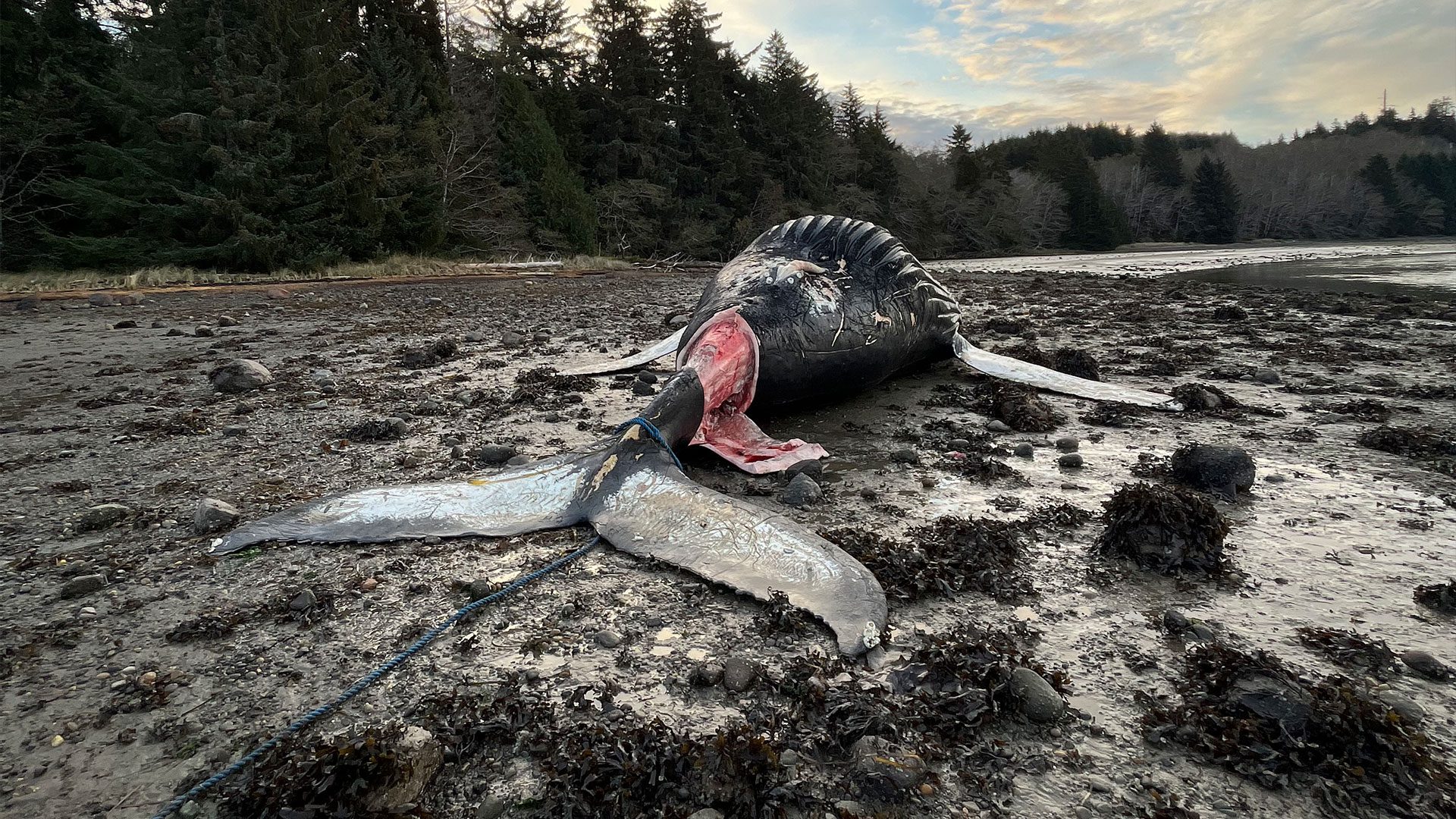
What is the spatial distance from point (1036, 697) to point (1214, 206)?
83.7m

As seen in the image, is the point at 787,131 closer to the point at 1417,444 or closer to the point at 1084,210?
the point at 1084,210

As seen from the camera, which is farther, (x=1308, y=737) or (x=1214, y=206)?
(x=1214, y=206)

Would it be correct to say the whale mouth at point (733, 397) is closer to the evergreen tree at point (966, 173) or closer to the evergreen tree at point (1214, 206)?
the evergreen tree at point (966, 173)

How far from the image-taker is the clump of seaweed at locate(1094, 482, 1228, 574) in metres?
2.60

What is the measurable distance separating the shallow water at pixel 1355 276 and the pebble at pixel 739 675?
15876 millimetres

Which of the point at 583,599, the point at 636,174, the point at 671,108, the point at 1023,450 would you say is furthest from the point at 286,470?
the point at 671,108

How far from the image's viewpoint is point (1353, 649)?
6.80 ft

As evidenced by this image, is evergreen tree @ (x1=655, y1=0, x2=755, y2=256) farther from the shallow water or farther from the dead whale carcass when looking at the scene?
the dead whale carcass

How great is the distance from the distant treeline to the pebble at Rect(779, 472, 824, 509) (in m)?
20.5

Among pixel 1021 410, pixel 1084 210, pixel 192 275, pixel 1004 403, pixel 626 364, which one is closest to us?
pixel 1021 410

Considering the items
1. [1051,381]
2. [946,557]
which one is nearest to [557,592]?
[946,557]

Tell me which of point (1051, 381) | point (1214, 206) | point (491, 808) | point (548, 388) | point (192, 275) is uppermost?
point (1214, 206)

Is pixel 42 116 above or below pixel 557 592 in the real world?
above

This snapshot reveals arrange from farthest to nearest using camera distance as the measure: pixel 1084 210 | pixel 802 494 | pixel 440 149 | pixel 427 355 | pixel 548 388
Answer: pixel 1084 210
pixel 440 149
pixel 427 355
pixel 548 388
pixel 802 494
